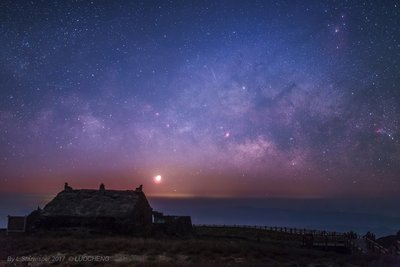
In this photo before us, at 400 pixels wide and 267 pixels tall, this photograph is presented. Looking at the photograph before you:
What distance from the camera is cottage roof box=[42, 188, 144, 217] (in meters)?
39.1

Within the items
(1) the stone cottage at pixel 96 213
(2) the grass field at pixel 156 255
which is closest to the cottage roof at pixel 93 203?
(1) the stone cottage at pixel 96 213

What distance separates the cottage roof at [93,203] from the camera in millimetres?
39062

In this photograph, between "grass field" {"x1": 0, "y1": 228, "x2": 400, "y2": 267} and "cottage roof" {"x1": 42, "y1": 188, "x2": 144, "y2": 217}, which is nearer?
"grass field" {"x1": 0, "y1": 228, "x2": 400, "y2": 267}

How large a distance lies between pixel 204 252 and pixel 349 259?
9334 mm

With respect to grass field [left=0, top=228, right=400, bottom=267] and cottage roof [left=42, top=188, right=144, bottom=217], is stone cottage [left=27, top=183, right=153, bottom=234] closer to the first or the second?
cottage roof [left=42, top=188, right=144, bottom=217]

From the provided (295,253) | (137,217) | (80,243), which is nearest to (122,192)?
(137,217)

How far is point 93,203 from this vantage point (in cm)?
4100

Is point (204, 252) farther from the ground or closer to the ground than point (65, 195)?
closer to the ground

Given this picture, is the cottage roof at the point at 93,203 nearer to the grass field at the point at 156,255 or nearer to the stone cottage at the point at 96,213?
the stone cottage at the point at 96,213

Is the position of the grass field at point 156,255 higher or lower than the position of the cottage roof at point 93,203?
lower

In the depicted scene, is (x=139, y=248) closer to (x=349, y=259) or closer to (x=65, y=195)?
(x=349, y=259)

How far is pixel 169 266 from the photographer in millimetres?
19328

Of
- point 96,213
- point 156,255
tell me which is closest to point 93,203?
point 96,213

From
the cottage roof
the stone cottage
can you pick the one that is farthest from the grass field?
the cottage roof
